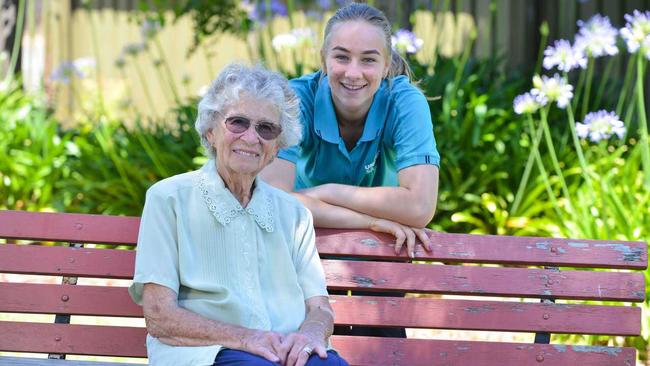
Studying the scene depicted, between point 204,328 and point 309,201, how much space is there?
75 cm

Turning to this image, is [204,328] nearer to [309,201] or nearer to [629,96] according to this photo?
[309,201]

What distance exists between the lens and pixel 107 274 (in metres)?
3.70

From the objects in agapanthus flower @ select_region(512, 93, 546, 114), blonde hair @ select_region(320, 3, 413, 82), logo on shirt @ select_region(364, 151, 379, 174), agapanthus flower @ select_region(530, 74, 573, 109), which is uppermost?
blonde hair @ select_region(320, 3, 413, 82)

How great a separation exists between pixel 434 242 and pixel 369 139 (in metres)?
0.45

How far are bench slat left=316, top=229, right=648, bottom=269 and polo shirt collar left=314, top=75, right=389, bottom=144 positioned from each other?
0.36 metres

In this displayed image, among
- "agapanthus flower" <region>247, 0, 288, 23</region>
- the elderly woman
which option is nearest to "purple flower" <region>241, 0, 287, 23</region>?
"agapanthus flower" <region>247, 0, 288, 23</region>

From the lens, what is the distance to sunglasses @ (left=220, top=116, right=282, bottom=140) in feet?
10.5

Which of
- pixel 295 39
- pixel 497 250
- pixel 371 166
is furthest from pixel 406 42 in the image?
pixel 497 250

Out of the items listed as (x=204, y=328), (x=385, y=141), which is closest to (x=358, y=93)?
(x=385, y=141)

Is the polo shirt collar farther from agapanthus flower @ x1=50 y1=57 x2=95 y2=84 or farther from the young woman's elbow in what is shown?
agapanthus flower @ x1=50 y1=57 x2=95 y2=84

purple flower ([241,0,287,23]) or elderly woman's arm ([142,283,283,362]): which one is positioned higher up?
purple flower ([241,0,287,23])

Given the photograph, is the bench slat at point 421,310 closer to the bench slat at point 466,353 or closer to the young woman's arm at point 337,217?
the bench slat at point 466,353

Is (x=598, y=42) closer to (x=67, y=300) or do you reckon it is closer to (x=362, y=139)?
(x=362, y=139)

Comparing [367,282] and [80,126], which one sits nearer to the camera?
[367,282]
